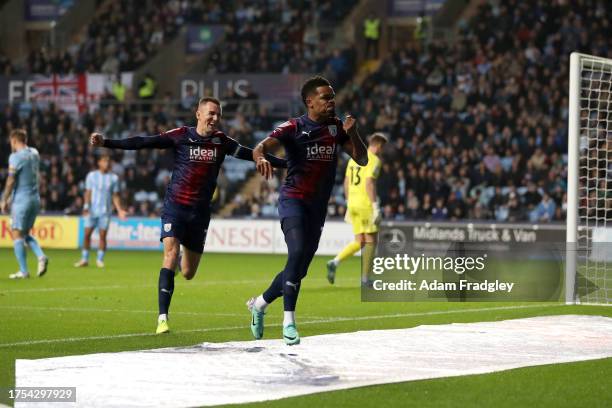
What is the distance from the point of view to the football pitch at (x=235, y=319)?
800 cm

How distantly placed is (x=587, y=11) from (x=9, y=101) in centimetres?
1859

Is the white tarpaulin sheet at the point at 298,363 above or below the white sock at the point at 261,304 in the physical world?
below

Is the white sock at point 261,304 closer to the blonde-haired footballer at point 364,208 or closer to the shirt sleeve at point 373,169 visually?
the blonde-haired footballer at point 364,208

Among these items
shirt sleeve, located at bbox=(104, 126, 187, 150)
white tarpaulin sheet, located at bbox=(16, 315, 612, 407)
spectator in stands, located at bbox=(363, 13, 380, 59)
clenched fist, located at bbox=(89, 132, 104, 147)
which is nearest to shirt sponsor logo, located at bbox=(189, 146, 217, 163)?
shirt sleeve, located at bbox=(104, 126, 187, 150)

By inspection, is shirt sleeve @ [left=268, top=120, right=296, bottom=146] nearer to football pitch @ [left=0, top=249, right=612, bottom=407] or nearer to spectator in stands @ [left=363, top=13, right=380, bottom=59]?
football pitch @ [left=0, top=249, right=612, bottom=407]

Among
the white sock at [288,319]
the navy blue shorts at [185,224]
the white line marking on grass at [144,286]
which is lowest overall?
the white line marking on grass at [144,286]

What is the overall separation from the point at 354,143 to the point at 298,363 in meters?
2.02

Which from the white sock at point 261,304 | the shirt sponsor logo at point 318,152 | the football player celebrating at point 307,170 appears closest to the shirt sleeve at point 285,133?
the football player celebrating at point 307,170

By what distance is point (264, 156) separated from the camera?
1005 cm

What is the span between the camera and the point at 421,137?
32.6 metres

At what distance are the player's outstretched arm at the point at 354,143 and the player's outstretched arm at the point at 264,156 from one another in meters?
0.63

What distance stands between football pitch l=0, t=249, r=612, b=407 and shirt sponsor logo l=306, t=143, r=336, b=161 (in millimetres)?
1982

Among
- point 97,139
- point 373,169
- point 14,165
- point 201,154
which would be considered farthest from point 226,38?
point 97,139

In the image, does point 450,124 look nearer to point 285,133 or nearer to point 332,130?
point 332,130
